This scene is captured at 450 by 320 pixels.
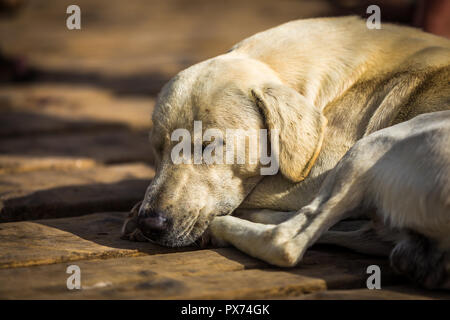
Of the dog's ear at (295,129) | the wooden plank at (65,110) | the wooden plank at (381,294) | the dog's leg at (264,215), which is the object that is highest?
the dog's ear at (295,129)

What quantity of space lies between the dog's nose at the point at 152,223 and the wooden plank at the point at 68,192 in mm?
785

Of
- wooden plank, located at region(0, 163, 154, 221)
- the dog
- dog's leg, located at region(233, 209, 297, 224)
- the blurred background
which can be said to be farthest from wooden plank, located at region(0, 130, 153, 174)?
dog's leg, located at region(233, 209, 297, 224)

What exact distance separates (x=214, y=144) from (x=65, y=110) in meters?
3.11

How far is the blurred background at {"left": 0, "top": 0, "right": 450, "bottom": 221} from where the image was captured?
3400 mm

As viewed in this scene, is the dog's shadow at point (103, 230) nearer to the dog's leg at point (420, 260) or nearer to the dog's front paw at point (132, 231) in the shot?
the dog's front paw at point (132, 231)

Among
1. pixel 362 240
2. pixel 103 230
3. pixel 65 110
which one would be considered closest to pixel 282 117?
pixel 362 240

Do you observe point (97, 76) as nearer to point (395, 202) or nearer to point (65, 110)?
point (65, 110)

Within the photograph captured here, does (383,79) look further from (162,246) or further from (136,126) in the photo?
(136,126)

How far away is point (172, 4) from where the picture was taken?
10750mm

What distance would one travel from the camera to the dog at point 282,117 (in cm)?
245

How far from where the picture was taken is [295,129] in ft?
8.17

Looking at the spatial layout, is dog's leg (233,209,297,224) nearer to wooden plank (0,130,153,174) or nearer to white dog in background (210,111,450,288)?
white dog in background (210,111,450,288)

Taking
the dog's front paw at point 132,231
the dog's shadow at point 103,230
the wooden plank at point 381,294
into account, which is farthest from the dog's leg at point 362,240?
the dog's front paw at point 132,231
